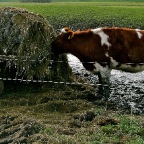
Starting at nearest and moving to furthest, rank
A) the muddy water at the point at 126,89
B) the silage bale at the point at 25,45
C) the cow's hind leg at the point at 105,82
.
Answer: the muddy water at the point at 126,89, the cow's hind leg at the point at 105,82, the silage bale at the point at 25,45

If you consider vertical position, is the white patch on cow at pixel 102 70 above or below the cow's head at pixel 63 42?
below

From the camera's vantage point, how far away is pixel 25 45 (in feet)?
45.6

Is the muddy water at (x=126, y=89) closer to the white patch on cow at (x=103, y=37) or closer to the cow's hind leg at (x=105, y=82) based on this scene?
the cow's hind leg at (x=105, y=82)

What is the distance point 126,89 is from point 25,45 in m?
3.77

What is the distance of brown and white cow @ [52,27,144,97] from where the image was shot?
13.7m

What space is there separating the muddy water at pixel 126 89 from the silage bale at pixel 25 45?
1005mm

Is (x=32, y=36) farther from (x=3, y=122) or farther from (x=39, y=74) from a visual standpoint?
(x=3, y=122)

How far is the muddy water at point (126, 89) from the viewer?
12.8m

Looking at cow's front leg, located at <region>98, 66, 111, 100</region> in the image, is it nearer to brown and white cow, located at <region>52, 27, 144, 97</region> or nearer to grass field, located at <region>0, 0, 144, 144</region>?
brown and white cow, located at <region>52, 27, 144, 97</region>

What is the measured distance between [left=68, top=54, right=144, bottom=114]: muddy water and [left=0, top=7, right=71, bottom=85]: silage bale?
101 cm

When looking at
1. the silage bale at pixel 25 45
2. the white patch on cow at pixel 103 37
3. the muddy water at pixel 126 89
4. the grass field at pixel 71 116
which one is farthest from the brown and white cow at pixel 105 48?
the grass field at pixel 71 116

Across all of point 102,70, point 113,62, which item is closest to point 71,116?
point 102,70

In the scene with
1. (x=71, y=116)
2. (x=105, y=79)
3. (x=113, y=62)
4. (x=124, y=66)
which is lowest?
(x=71, y=116)

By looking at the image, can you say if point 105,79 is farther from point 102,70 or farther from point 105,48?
point 105,48
